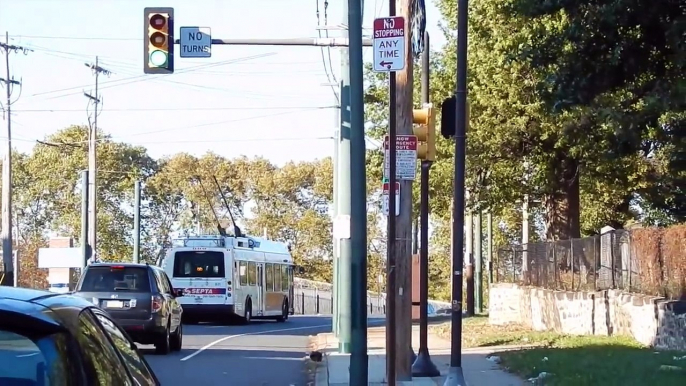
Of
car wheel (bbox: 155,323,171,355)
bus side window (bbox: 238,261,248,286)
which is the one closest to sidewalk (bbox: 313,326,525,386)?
car wheel (bbox: 155,323,171,355)

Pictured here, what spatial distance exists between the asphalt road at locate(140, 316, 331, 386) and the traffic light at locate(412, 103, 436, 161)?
4.12 m

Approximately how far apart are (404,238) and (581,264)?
37.7 ft

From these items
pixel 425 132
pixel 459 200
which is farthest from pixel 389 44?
pixel 425 132

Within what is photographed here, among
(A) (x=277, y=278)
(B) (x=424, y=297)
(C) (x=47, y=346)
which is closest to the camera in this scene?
(C) (x=47, y=346)

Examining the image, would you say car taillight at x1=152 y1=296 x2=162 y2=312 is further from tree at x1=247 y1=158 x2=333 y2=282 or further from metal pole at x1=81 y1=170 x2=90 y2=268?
tree at x1=247 y1=158 x2=333 y2=282

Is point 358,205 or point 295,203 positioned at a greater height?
point 295,203

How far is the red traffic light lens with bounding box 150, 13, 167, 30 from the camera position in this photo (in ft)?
56.3

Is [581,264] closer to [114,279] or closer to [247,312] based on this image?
[114,279]

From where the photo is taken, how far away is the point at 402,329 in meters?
14.6

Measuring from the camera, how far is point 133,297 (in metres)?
19.6

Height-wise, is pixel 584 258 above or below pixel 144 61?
below

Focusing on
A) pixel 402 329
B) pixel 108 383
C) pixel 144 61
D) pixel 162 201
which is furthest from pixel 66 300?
pixel 162 201

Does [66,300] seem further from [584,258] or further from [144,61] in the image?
[584,258]

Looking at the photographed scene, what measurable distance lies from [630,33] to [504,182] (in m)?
18.6
